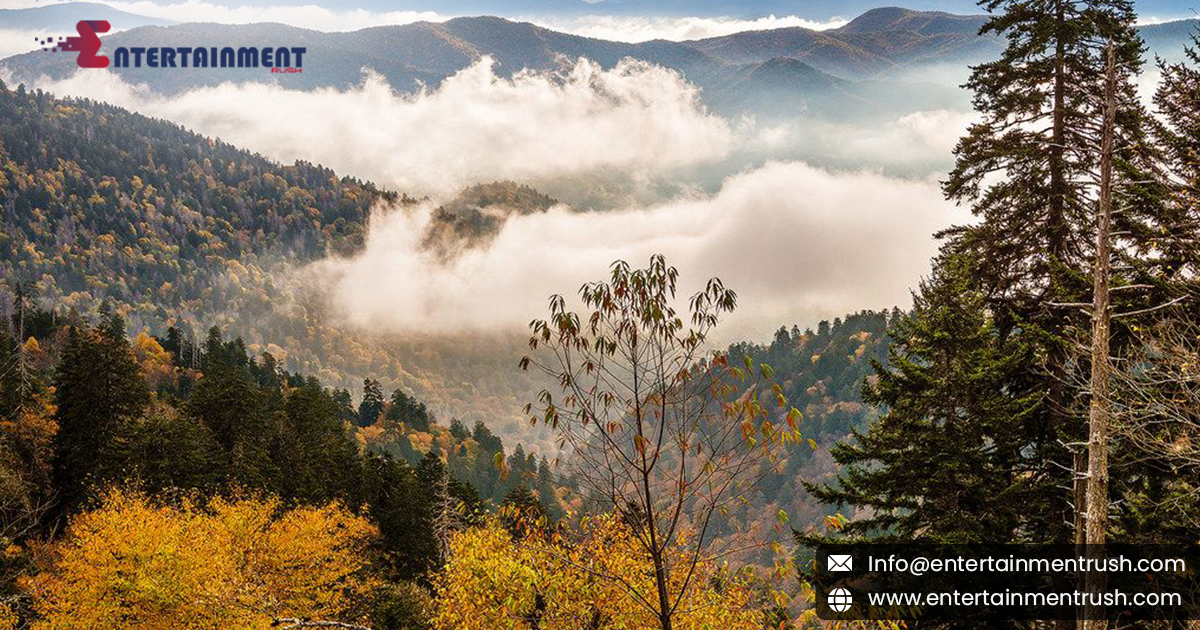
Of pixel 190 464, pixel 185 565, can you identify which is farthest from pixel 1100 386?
pixel 190 464

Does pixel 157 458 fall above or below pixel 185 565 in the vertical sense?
above

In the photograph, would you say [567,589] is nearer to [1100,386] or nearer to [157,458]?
[1100,386]

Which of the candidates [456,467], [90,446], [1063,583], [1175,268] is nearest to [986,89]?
[1175,268]

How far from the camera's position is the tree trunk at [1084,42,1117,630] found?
10922 mm

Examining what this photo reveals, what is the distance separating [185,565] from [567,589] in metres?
22.7

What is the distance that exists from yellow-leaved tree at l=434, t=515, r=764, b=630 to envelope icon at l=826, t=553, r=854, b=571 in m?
2.01

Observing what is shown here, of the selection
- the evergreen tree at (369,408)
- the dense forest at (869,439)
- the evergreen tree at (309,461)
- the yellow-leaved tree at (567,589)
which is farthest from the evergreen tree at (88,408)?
the evergreen tree at (369,408)

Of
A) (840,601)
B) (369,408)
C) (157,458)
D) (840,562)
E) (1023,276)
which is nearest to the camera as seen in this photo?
(840,601)

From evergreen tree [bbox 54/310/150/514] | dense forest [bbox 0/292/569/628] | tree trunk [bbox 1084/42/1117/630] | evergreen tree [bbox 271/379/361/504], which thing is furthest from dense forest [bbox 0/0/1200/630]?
evergreen tree [bbox 271/379/361/504]

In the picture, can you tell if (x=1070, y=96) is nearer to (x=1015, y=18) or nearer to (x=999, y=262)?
(x=1015, y=18)

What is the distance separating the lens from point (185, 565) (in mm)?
26766

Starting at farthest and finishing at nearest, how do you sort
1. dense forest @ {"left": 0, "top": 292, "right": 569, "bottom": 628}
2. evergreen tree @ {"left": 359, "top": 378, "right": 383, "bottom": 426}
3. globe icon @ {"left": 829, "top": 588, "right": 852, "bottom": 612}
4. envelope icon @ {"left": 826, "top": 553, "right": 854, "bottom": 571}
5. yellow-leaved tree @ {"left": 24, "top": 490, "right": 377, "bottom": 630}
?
evergreen tree @ {"left": 359, "top": 378, "right": 383, "bottom": 426} → dense forest @ {"left": 0, "top": 292, "right": 569, "bottom": 628} → yellow-leaved tree @ {"left": 24, "top": 490, "right": 377, "bottom": 630} → envelope icon @ {"left": 826, "top": 553, "right": 854, "bottom": 571} → globe icon @ {"left": 829, "top": 588, "right": 852, "bottom": 612}

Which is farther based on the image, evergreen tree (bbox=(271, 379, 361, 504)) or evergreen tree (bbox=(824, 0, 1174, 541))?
evergreen tree (bbox=(271, 379, 361, 504))

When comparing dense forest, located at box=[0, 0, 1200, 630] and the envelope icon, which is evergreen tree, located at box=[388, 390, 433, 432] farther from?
the envelope icon
